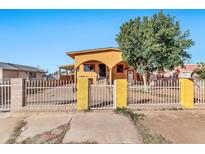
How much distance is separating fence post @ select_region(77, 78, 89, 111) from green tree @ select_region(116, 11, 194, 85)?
8.02 meters

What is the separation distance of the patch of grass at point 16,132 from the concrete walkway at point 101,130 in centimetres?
150

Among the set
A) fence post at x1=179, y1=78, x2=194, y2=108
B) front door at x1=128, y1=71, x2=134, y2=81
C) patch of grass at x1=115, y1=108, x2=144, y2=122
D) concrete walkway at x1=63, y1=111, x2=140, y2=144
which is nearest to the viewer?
concrete walkway at x1=63, y1=111, x2=140, y2=144

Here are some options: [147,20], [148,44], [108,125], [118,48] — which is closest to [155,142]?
[108,125]

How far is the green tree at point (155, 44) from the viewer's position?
1459 centimetres

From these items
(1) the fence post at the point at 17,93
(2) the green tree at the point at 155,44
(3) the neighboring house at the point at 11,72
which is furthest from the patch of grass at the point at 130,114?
(3) the neighboring house at the point at 11,72

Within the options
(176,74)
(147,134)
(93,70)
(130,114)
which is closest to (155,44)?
(130,114)

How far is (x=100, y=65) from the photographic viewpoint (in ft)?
81.5

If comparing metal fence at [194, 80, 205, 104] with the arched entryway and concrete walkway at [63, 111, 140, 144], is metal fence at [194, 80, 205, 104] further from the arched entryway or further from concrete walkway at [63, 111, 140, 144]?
the arched entryway

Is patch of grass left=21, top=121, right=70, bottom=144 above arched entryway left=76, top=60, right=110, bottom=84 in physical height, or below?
below

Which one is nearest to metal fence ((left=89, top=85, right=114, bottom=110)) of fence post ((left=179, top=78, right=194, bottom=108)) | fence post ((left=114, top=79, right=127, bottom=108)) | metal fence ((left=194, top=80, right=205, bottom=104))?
fence post ((left=114, top=79, right=127, bottom=108))

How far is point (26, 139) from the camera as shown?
16.8 ft

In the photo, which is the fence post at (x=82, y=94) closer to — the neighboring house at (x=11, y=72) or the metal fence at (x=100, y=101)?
the metal fence at (x=100, y=101)

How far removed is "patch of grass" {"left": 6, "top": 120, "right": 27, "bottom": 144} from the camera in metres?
5.05
